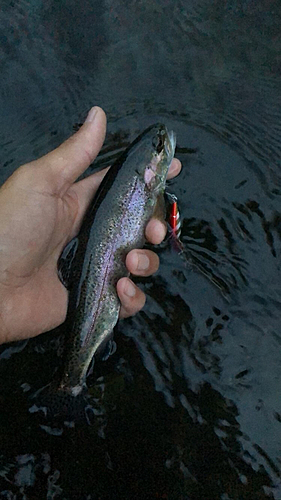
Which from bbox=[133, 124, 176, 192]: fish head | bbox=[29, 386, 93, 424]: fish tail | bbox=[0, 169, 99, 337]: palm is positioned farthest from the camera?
bbox=[133, 124, 176, 192]: fish head

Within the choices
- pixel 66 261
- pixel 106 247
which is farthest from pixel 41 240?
pixel 106 247

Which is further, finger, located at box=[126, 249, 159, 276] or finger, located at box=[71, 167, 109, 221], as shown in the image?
finger, located at box=[71, 167, 109, 221]

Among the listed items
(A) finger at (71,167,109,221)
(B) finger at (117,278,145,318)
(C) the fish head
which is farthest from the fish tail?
(C) the fish head

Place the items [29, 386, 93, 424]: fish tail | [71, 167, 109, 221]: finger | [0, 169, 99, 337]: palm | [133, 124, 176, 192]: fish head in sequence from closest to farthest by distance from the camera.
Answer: [29, 386, 93, 424]: fish tail → [0, 169, 99, 337]: palm → [133, 124, 176, 192]: fish head → [71, 167, 109, 221]: finger

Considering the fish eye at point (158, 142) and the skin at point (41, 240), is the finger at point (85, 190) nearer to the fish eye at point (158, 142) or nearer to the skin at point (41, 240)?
the skin at point (41, 240)

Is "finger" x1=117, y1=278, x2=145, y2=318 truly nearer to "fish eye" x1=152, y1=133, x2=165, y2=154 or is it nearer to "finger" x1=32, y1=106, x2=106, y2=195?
"finger" x1=32, y1=106, x2=106, y2=195

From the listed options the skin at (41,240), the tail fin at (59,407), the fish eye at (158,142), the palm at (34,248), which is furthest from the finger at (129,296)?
the fish eye at (158,142)

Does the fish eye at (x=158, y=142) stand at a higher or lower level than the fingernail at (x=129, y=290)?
higher
